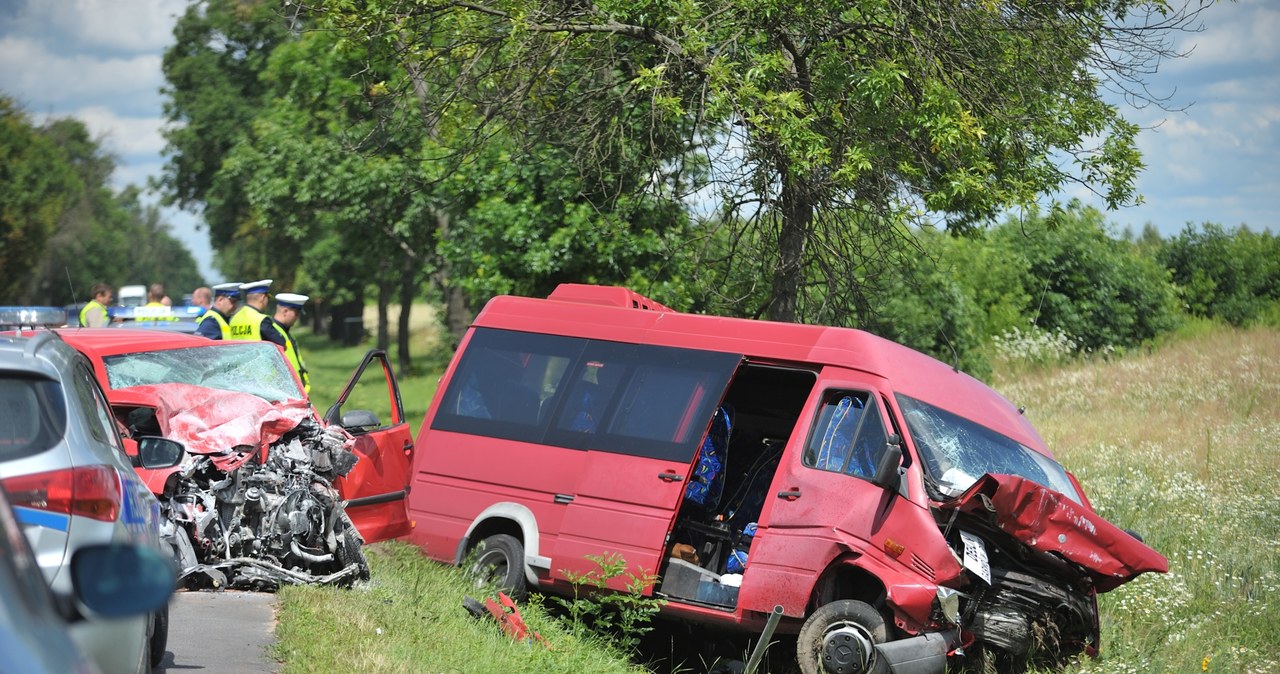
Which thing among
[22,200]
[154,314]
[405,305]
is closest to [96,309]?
[154,314]

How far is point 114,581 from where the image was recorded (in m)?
3.45

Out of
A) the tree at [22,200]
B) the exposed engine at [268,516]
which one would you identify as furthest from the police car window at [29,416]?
the tree at [22,200]

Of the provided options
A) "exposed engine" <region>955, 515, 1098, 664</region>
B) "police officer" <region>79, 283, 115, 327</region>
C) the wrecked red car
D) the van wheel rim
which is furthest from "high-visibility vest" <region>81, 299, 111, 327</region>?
"exposed engine" <region>955, 515, 1098, 664</region>

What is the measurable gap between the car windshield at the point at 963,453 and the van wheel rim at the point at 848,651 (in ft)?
3.32

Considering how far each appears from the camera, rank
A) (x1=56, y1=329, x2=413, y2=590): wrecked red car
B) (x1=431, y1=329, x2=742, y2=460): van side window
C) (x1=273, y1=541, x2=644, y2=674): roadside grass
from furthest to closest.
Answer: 1. (x1=431, y1=329, x2=742, y2=460): van side window
2. (x1=56, y1=329, x2=413, y2=590): wrecked red car
3. (x1=273, y1=541, x2=644, y2=674): roadside grass

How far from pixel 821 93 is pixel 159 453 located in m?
7.33

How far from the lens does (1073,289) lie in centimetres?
3019

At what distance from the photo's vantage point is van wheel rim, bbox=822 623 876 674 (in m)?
8.52

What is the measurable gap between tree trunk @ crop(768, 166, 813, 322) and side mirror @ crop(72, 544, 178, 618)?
9.95 meters

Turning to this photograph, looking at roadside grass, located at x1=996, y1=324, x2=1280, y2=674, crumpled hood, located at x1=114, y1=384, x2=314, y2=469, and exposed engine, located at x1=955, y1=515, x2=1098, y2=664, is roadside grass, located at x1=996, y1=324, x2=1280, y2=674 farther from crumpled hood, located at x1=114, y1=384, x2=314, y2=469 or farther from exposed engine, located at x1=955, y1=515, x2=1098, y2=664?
crumpled hood, located at x1=114, y1=384, x2=314, y2=469

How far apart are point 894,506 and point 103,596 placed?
19.6 feet

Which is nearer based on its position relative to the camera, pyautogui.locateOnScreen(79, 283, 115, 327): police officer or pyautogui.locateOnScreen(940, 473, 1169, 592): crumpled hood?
pyautogui.locateOnScreen(940, 473, 1169, 592): crumpled hood

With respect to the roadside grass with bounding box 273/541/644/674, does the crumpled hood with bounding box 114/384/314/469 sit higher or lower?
higher

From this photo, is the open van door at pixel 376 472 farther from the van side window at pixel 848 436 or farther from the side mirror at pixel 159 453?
the van side window at pixel 848 436
